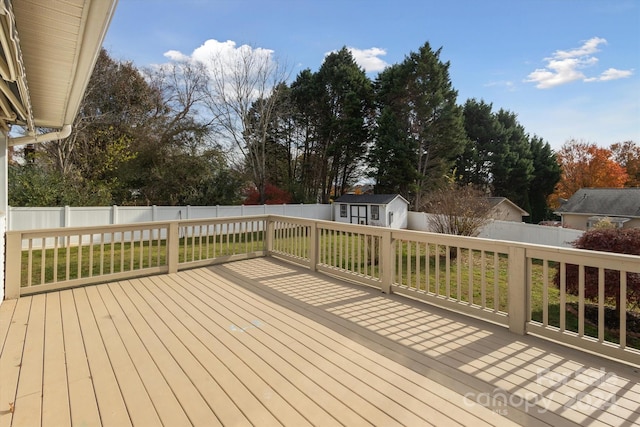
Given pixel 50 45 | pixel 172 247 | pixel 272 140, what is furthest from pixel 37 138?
pixel 272 140

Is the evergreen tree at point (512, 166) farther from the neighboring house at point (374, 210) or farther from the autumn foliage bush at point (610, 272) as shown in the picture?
the autumn foliage bush at point (610, 272)

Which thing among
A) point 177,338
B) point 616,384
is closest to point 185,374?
point 177,338

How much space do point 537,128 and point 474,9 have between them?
25148 mm

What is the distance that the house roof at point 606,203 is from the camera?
17609mm

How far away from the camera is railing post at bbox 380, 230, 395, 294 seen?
3.90 meters

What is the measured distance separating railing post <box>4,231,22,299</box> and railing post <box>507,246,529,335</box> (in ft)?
17.1

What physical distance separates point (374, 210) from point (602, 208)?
13.4 meters

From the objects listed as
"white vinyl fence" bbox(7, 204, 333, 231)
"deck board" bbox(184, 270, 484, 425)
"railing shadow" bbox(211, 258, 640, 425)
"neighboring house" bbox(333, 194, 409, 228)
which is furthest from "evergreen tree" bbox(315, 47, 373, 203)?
"deck board" bbox(184, 270, 484, 425)

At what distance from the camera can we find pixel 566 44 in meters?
15.8

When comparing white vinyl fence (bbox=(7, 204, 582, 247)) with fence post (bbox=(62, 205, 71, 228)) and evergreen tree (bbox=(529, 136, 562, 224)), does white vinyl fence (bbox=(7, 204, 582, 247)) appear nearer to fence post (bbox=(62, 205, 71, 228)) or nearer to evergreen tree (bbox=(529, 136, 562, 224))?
fence post (bbox=(62, 205, 71, 228))

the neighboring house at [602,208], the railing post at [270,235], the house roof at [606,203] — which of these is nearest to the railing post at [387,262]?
the railing post at [270,235]

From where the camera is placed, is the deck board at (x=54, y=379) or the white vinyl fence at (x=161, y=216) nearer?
the deck board at (x=54, y=379)

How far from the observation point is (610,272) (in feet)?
14.9

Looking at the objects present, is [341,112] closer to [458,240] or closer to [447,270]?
A: [458,240]
